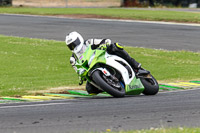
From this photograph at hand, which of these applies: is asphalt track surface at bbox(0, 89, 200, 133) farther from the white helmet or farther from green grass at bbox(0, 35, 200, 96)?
green grass at bbox(0, 35, 200, 96)

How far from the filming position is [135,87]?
11.2 m

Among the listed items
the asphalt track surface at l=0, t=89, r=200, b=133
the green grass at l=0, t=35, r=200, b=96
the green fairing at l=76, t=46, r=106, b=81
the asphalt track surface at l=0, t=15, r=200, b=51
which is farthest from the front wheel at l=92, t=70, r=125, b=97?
the asphalt track surface at l=0, t=15, r=200, b=51

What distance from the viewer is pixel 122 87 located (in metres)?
11.1

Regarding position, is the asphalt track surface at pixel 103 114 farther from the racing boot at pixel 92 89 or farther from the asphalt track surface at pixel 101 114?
the racing boot at pixel 92 89

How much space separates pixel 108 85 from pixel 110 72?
0.64 metres

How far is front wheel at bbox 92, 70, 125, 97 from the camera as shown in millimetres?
10570

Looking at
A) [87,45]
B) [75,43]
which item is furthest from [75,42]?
[87,45]

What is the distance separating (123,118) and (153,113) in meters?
0.71

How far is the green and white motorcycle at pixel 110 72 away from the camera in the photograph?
10.8 metres

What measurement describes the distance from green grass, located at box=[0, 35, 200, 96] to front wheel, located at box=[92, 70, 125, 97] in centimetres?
257

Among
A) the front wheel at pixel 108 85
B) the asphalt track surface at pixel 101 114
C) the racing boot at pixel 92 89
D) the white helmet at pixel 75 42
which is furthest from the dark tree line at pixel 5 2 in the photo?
the front wheel at pixel 108 85

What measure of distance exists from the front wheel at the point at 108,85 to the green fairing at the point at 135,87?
0.59 ft

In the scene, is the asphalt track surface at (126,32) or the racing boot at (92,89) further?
the asphalt track surface at (126,32)

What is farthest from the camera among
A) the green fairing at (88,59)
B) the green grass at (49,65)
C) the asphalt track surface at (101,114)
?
the green grass at (49,65)
